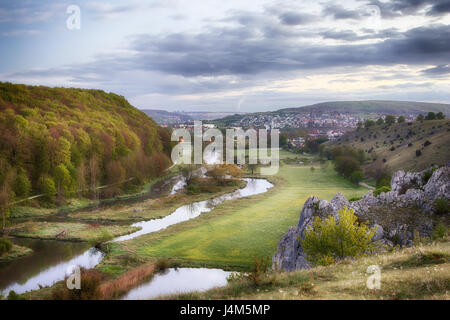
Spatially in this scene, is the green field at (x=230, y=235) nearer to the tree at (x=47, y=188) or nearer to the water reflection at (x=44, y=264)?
the water reflection at (x=44, y=264)

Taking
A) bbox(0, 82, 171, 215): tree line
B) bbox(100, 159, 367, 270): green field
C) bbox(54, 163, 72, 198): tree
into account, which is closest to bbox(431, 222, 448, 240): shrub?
bbox(100, 159, 367, 270): green field

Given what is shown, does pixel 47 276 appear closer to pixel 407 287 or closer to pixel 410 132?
pixel 407 287

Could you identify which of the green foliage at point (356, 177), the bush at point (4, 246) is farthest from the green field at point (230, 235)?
the bush at point (4, 246)

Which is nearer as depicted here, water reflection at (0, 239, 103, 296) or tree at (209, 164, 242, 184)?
water reflection at (0, 239, 103, 296)

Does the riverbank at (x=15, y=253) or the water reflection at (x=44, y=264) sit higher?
the riverbank at (x=15, y=253)

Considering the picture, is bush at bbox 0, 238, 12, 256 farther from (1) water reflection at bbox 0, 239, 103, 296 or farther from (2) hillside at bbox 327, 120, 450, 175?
(2) hillside at bbox 327, 120, 450, 175

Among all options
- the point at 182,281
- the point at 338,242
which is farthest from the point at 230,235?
the point at 338,242
